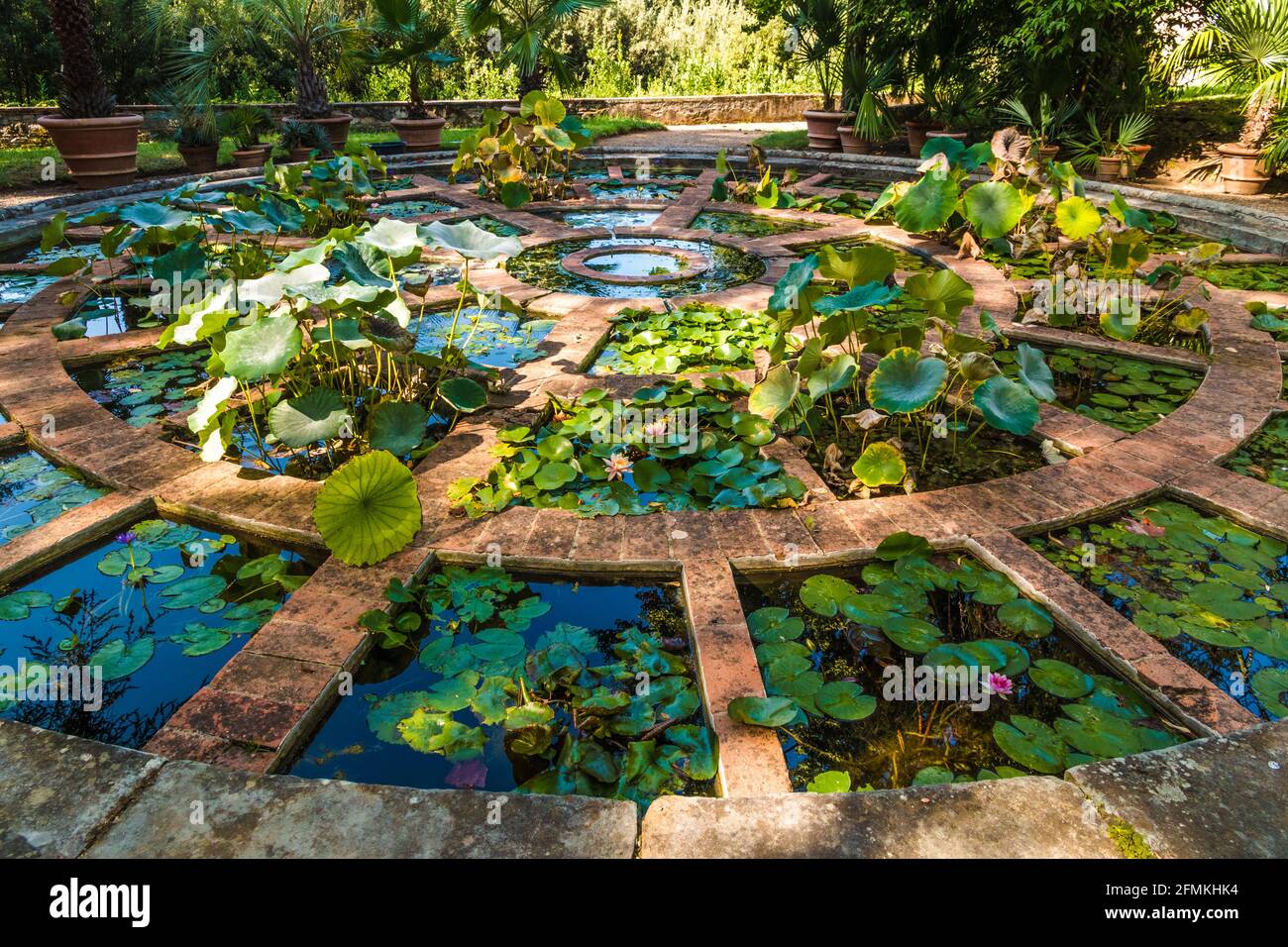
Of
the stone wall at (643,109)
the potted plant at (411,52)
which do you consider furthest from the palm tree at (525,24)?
the stone wall at (643,109)

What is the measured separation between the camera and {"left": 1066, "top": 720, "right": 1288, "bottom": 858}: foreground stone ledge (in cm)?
146

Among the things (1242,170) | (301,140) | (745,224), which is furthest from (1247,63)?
(301,140)

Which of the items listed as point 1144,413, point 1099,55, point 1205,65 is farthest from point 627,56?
point 1144,413

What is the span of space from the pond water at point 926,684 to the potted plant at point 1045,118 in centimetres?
783

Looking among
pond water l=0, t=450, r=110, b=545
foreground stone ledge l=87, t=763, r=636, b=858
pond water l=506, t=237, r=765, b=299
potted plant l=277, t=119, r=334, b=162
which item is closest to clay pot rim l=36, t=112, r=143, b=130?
potted plant l=277, t=119, r=334, b=162

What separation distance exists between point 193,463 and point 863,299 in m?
2.71

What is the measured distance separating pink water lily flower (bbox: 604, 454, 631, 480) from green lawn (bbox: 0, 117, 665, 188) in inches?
356

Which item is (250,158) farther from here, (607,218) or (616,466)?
(616,466)

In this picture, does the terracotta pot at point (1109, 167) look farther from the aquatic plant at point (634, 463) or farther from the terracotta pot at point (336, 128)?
the terracotta pot at point (336, 128)

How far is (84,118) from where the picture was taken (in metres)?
8.04

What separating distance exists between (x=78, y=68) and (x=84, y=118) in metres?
0.53

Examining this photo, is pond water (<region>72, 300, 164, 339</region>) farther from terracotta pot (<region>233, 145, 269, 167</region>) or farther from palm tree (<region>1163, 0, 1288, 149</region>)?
palm tree (<region>1163, 0, 1288, 149</region>)

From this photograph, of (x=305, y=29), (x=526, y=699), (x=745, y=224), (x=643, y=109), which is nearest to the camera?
(x=526, y=699)
